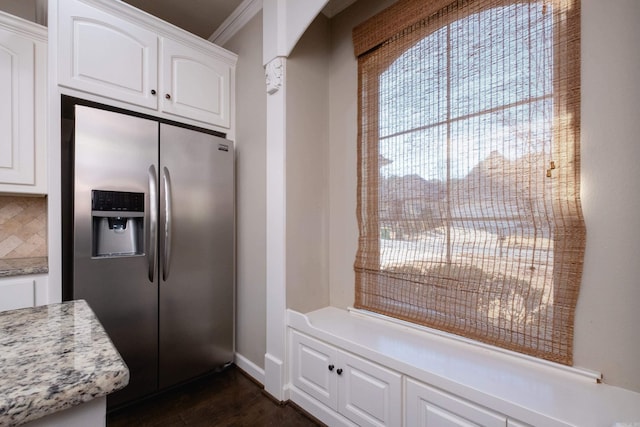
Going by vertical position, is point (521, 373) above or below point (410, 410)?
above

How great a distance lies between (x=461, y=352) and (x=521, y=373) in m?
0.25

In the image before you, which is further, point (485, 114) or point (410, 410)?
point (485, 114)

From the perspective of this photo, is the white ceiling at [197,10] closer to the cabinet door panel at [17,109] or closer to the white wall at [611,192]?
the cabinet door panel at [17,109]

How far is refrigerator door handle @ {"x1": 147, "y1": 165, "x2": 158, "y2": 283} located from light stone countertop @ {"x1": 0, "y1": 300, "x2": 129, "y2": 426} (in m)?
1.06

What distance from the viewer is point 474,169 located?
1.47 metres

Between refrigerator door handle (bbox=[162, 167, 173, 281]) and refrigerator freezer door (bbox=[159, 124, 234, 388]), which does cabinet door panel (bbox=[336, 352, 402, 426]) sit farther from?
refrigerator door handle (bbox=[162, 167, 173, 281])

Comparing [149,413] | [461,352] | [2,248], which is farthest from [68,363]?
[2,248]

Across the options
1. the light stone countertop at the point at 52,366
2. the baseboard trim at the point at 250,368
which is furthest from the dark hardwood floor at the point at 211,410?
the light stone countertop at the point at 52,366

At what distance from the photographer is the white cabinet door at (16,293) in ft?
4.99

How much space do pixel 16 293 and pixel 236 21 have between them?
226 centimetres

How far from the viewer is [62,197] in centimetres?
166

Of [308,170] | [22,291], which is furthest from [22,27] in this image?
[308,170]

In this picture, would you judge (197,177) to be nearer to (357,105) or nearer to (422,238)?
(357,105)

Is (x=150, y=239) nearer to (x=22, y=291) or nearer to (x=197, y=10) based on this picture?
(x=22, y=291)
